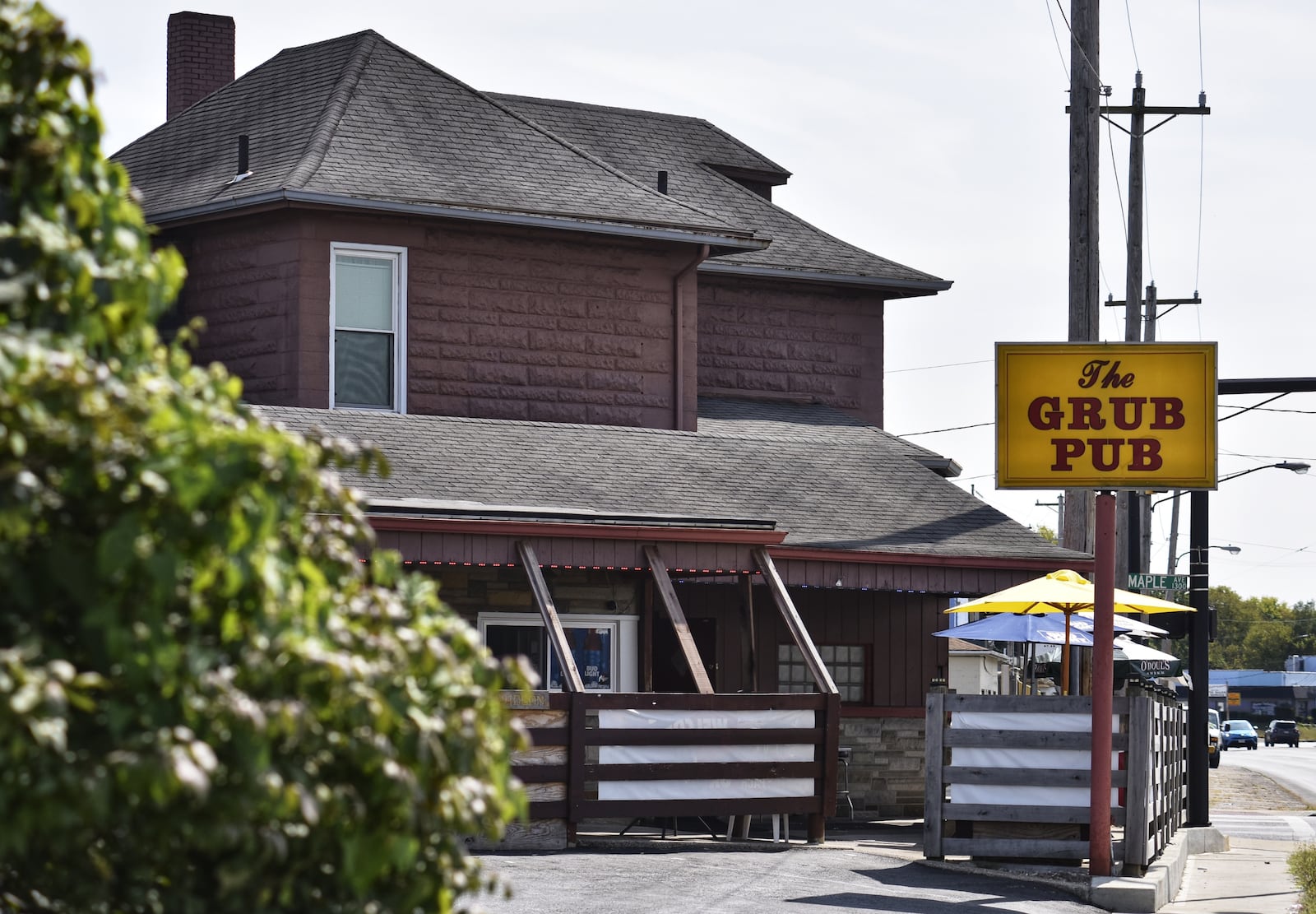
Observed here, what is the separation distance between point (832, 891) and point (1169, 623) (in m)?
13.8

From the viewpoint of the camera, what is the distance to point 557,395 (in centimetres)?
1994

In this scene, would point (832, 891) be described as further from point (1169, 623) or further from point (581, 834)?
point (1169, 623)

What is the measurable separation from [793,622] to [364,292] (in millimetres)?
6124

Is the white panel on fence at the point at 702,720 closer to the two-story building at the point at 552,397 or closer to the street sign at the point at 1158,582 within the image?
the two-story building at the point at 552,397

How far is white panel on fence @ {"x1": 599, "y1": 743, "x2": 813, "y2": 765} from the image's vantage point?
14.9 m

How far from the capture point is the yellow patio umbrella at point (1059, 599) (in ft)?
53.9

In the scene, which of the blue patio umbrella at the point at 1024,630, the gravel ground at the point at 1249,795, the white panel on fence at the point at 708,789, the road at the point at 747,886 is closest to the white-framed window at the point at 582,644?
the white panel on fence at the point at 708,789

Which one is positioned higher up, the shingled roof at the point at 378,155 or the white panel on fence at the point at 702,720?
the shingled roof at the point at 378,155

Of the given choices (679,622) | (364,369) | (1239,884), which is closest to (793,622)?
(679,622)

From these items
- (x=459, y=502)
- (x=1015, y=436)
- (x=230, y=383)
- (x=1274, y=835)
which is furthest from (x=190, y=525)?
(x=1274, y=835)

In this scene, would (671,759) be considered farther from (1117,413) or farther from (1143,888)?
(1117,413)

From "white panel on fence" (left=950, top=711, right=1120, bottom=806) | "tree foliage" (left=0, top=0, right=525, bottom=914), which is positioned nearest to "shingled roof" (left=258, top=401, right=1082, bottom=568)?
"white panel on fence" (left=950, top=711, right=1120, bottom=806)

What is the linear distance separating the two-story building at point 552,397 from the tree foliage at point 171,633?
1164cm

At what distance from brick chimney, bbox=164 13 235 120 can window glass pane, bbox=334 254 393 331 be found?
6.64 metres
